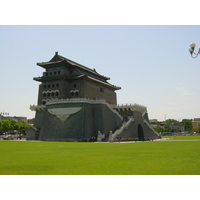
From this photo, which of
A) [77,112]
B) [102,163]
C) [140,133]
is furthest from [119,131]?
[102,163]

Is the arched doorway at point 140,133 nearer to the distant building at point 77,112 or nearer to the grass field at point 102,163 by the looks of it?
the distant building at point 77,112

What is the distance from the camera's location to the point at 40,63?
58906mm

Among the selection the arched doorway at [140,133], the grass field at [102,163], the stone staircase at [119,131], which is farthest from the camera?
the arched doorway at [140,133]

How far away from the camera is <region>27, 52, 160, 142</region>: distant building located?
48.0 meters

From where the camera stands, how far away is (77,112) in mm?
48250

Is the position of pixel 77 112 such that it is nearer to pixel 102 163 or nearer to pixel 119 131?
pixel 119 131

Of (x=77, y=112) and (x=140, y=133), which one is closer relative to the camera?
(x=77, y=112)

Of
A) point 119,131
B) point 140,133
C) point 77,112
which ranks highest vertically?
point 77,112

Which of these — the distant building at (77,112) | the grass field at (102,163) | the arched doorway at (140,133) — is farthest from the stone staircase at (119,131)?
the grass field at (102,163)

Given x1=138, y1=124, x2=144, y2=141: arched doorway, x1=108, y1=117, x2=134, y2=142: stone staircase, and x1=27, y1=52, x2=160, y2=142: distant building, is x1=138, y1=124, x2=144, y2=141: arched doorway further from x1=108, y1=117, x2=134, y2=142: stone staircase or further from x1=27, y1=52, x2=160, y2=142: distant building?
x1=108, y1=117, x2=134, y2=142: stone staircase

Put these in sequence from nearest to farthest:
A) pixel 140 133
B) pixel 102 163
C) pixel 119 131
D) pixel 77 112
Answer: pixel 102 163
pixel 119 131
pixel 77 112
pixel 140 133

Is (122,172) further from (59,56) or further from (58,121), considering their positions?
(59,56)

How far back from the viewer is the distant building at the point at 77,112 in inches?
1891

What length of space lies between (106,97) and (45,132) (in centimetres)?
2106
